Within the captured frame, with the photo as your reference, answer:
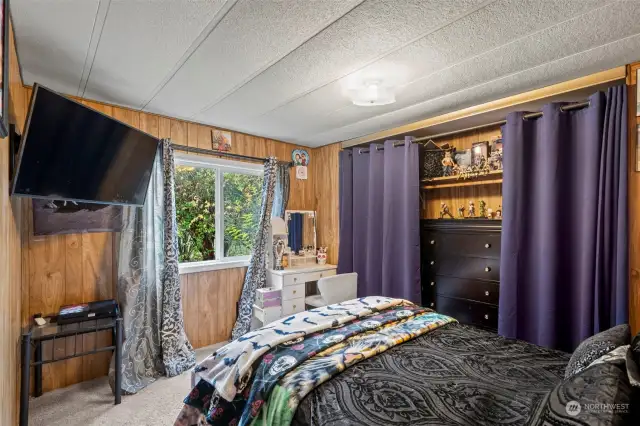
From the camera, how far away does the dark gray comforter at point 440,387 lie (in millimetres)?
1186

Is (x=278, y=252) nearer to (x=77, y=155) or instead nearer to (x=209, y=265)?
(x=209, y=265)

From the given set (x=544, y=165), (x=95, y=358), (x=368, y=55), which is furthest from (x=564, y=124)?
(x=95, y=358)

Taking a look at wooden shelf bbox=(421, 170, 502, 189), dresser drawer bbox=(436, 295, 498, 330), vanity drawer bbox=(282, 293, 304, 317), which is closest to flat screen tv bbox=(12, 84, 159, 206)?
vanity drawer bbox=(282, 293, 304, 317)

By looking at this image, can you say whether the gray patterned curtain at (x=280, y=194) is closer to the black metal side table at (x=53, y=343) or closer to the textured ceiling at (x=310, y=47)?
the textured ceiling at (x=310, y=47)

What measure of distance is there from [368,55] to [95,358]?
327cm

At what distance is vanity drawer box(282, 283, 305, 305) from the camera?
11.6 ft

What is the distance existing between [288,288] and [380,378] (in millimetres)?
2244

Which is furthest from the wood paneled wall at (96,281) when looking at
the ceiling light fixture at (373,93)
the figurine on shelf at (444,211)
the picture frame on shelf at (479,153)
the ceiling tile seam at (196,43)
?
the picture frame on shelf at (479,153)

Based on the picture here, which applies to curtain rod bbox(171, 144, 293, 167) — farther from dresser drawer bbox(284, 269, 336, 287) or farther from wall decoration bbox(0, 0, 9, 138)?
wall decoration bbox(0, 0, 9, 138)

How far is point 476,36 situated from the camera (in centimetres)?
171

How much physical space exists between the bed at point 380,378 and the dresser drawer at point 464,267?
34.1 inches

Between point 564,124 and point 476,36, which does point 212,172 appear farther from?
point 564,124

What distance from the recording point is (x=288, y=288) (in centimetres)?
357

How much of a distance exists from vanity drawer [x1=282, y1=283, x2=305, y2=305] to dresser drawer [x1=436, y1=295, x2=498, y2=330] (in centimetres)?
150
